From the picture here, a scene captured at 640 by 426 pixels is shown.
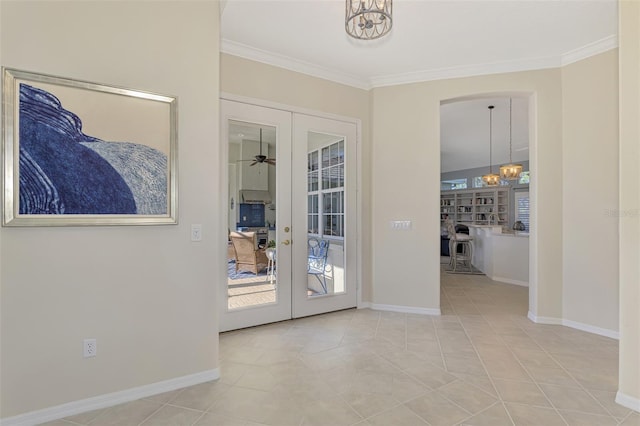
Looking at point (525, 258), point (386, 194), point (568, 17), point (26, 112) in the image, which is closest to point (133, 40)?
point (26, 112)

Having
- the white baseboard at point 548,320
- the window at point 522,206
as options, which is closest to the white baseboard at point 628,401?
the white baseboard at point 548,320

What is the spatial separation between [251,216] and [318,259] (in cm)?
99

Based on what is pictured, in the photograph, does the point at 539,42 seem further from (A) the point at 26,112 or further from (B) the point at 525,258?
(A) the point at 26,112

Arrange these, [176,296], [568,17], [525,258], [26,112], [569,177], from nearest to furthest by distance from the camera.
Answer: [26,112] < [176,296] < [568,17] < [569,177] < [525,258]

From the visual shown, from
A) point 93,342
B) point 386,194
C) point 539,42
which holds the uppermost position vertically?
point 539,42

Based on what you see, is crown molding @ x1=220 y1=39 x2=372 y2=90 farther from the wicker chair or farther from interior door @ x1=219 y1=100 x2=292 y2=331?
the wicker chair

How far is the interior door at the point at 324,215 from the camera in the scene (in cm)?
390

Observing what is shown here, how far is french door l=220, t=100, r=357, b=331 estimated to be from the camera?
3514 millimetres

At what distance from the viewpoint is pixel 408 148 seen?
4.19 meters

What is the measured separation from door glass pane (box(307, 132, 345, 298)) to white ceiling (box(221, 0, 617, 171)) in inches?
34.9

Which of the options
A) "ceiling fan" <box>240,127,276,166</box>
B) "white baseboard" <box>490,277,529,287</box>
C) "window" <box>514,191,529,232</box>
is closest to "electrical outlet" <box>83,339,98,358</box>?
"ceiling fan" <box>240,127,276,166</box>

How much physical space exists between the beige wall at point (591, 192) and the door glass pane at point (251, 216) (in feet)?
10.7

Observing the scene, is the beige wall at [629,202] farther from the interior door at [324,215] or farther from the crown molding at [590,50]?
the interior door at [324,215]

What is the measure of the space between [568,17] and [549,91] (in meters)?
0.98
